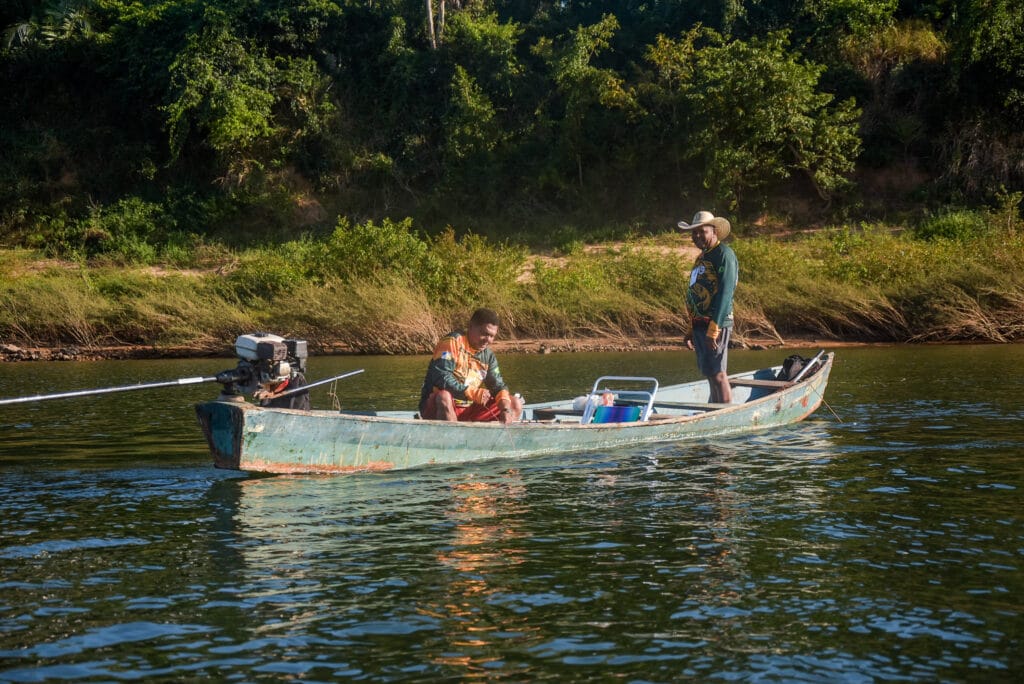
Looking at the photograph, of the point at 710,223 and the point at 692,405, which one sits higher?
the point at 710,223

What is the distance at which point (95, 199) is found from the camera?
38.1 m

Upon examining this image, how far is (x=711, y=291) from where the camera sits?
11.7m

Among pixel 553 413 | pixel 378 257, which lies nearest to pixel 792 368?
pixel 553 413

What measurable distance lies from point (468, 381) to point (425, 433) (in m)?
0.79

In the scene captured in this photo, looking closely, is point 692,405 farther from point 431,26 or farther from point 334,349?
point 431,26

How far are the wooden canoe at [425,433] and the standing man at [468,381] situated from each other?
0.26 meters

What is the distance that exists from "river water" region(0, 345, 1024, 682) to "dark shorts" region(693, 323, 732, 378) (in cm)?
80

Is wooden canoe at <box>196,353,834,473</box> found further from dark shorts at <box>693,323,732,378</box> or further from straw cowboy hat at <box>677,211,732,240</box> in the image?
straw cowboy hat at <box>677,211,732,240</box>

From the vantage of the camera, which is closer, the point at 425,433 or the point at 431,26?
the point at 425,433

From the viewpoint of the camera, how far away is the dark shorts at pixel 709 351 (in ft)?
38.7

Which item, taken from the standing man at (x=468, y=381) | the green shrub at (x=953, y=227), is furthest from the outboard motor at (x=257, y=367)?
the green shrub at (x=953, y=227)

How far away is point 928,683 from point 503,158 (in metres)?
33.4

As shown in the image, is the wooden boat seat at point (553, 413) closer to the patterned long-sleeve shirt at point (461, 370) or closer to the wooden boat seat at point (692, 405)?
the wooden boat seat at point (692, 405)

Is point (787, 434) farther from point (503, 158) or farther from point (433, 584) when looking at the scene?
point (503, 158)
